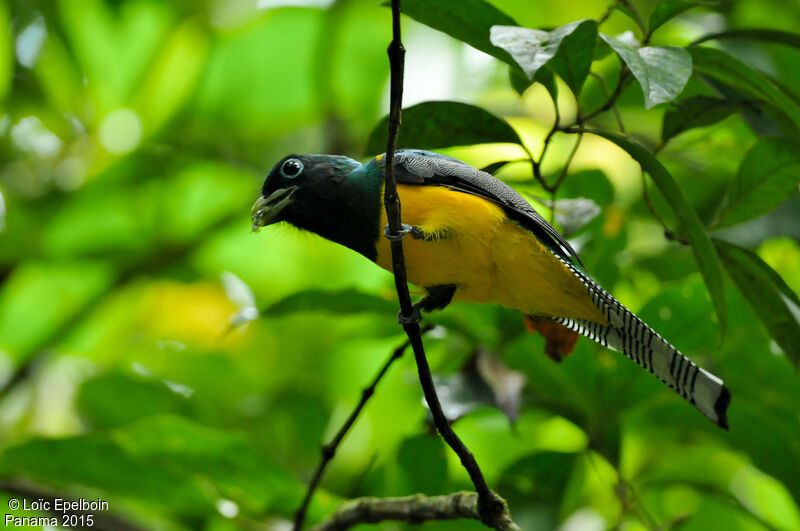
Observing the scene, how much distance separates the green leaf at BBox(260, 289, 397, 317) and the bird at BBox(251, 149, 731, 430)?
0.81ft

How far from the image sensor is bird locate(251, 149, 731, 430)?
10.7 ft

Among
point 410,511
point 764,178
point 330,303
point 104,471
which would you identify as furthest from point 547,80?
point 104,471

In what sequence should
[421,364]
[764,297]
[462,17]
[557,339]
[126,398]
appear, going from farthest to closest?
[126,398]
[557,339]
[764,297]
[462,17]
[421,364]

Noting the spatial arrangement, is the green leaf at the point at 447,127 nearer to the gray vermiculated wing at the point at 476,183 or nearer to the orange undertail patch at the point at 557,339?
the gray vermiculated wing at the point at 476,183

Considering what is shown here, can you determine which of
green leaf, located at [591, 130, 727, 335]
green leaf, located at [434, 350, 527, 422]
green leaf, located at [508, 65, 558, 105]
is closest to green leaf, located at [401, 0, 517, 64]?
green leaf, located at [508, 65, 558, 105]

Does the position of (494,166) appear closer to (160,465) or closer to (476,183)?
(476,183)

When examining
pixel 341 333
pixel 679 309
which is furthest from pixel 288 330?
pixel 679 309

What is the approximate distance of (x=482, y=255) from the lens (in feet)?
10.9

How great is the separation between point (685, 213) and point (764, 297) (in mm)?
565

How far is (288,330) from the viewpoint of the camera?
570cm

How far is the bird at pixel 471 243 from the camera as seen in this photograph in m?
3.26

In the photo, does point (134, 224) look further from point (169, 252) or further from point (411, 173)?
point (411, 173)

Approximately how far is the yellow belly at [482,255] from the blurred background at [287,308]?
9.9 inches

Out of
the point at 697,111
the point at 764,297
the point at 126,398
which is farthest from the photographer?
the point at 126,398
